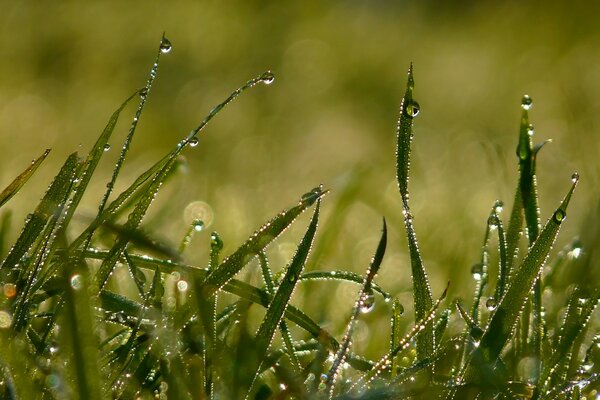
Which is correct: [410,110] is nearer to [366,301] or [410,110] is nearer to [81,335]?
[366,301]

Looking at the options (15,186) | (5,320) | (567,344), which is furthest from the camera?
(15,186)

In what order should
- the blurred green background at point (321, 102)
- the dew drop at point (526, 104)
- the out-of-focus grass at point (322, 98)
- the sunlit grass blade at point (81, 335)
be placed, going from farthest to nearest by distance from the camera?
the out-of-focus grass at point (322, 98)
the blurred green background at point (321, 102)
the dew drop at point (526, 104)
the sunlit grass blade at point (81, 335)

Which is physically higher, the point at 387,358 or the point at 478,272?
the point at 478,272

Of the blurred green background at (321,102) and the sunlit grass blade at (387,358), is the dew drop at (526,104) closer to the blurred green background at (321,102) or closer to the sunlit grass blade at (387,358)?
the sunlit grass blade at (387,358)

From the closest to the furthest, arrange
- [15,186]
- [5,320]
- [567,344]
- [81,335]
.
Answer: [81,335] → [5,320] → [567,344] → [15,186]

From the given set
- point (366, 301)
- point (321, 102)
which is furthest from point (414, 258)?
point (321, 102)

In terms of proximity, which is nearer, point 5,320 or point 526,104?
point 5,320

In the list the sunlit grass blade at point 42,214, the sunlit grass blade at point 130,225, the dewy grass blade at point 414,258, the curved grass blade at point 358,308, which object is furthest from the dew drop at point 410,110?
the sunlit grass blade at point 42,214
